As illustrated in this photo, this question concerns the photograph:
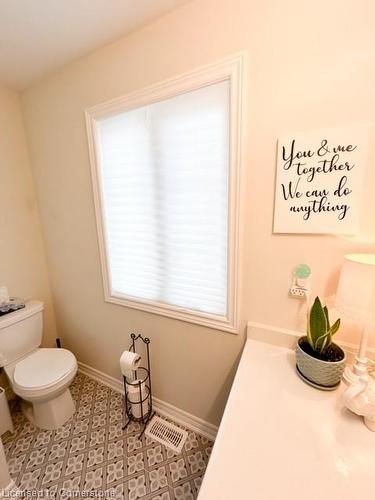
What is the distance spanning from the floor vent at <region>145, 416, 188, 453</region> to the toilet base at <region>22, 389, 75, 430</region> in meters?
0.60

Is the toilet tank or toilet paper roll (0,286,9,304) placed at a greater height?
toilet paper roll (0,286,9,304)

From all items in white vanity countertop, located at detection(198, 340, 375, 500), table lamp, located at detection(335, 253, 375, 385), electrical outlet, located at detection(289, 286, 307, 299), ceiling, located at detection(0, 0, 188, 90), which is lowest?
white vanity countertop, located at detection(198, 340, 375, 500)

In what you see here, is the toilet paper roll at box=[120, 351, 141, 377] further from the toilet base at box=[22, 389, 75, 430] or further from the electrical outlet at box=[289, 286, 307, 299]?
the electrical outlet at box=[289, 286, 307, 299]

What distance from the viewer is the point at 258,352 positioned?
107 cm

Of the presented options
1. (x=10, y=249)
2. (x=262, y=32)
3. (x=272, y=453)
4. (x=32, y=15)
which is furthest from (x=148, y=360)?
(x=32, y=15)

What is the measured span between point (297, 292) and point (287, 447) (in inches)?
22.6

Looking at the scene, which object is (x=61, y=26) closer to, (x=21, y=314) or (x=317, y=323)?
(x=21, y=314)

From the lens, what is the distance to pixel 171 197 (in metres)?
1.27

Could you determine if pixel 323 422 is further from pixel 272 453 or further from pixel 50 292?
pixel 50 292

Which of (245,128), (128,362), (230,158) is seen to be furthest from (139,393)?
(245,128)

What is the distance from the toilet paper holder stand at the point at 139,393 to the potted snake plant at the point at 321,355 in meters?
0.99

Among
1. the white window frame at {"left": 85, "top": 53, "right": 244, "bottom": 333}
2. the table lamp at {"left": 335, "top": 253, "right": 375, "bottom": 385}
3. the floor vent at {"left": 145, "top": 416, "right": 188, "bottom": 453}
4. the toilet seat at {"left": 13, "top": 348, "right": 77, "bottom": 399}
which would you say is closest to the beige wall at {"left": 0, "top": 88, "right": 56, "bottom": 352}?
the toilet seat at {"left": 13, "top": 348, "right": 77, "bottom": 399}

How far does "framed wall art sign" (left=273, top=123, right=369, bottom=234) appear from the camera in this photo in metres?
0.85

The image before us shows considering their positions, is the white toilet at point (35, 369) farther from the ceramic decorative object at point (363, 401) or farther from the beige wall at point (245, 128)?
the ceramic decorative object at point (363, 401)
